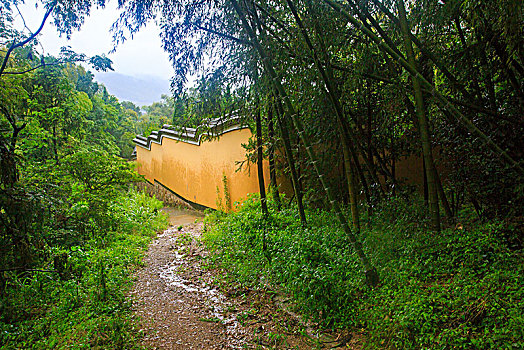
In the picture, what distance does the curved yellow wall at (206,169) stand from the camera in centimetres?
634

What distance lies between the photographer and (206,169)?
26.1 ft

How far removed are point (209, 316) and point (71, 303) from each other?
50.9 inches

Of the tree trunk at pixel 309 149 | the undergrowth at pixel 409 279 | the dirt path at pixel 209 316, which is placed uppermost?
the tree trunk at pixel 309 149

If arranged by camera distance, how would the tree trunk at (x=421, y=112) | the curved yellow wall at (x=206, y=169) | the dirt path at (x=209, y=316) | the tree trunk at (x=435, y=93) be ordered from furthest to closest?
the curved yellow wall at (x=206, y=169), the tree trunk at (x=421, y=112), the dirt path at (x=209, y=316), the tree trunk at (x=435, y=93)

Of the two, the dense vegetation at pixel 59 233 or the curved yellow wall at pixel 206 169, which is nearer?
the dense vegetation at pixel 59 233

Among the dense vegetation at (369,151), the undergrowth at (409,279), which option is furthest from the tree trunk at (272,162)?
the undergrowth at (409,279)

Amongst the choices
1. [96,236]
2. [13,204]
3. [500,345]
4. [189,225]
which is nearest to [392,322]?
[500,345]

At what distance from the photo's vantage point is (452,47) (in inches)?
120

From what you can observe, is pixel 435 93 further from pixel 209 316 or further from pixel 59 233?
pixel 59 233

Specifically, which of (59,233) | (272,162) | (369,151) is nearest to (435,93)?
(369,151)

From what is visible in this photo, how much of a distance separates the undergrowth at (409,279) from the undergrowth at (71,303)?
122 centimetres

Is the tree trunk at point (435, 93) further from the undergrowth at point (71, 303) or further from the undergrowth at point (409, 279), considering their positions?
the undergrowth at point (71, 303)

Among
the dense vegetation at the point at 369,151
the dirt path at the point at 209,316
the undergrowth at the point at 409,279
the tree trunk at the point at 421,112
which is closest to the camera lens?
the undergrowth at the point at 409,279

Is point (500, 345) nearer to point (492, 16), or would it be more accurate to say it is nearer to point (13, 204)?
point (492, 16)
